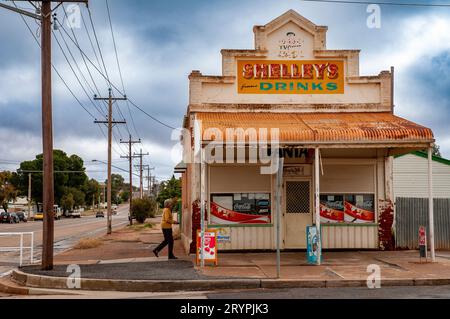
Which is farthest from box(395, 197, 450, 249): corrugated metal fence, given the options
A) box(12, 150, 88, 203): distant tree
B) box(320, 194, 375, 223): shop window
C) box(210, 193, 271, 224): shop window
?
box(12, 150, 88, 203): distant tree

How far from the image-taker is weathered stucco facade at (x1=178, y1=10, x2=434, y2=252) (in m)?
17.7

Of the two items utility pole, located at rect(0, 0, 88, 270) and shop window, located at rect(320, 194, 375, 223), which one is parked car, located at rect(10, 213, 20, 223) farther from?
utility pole, located at rect(0, 0, 88, 270)

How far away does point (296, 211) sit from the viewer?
18094mm

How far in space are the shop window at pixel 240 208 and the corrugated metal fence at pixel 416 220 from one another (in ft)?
14.2

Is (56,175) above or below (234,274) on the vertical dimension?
above

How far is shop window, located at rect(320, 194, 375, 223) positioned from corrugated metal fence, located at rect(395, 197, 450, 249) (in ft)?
3.31

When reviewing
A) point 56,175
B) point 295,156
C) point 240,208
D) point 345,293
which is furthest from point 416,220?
point 56,175

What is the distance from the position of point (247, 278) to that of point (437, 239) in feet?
30.6

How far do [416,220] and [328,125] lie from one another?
16.2ft

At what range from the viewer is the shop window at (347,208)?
59.6 ft

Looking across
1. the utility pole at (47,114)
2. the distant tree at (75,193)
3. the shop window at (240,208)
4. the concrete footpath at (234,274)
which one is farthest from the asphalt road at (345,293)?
the distant tree at (75,193)

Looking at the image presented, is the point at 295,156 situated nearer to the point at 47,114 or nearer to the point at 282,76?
the point at 282,76
